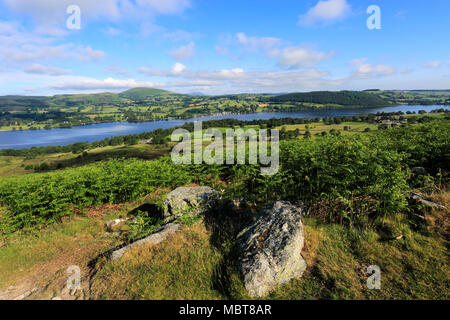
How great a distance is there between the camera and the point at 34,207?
8992mm

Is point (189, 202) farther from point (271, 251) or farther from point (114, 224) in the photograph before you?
point (271, 251)

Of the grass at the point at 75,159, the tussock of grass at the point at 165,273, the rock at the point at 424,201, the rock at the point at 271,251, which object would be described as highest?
the rock at the point at 424,201

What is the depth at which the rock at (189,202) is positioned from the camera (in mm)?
7809

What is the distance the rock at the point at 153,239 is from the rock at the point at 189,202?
73 centimetres

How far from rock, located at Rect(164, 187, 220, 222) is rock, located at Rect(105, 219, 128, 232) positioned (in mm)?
2356

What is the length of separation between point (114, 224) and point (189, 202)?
3.75 meters

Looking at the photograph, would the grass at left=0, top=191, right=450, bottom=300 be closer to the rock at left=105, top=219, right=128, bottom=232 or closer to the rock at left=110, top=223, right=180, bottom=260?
the rock at left=110, top=223, right=180, bottom=260

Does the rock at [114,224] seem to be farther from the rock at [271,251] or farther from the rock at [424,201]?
the rock at [424,201]

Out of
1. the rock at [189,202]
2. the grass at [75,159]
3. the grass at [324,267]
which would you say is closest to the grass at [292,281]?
the grass at [324,267]

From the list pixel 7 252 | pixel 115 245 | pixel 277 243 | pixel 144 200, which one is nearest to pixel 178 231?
pixel 115 245

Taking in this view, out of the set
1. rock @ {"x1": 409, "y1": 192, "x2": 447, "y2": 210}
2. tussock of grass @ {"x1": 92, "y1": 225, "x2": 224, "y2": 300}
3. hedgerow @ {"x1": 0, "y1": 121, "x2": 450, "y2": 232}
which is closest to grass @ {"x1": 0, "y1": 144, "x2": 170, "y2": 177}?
hedgerow @ {"x1": 0, "y1": 121, "x2": 450, "y2": 232}

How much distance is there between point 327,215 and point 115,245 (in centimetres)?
740

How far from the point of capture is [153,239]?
6.54m

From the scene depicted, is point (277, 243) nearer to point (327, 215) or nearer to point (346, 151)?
point (327, 215)
